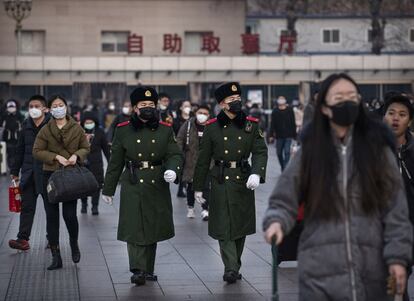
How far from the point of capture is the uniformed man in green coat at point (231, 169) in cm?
1025

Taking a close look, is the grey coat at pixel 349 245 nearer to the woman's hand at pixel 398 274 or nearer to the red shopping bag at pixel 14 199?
the woman's hand at pixel 398 274

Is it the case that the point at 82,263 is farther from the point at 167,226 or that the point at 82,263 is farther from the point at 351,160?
the point at 351,160

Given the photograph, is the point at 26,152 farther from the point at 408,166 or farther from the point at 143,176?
the point at 408,166

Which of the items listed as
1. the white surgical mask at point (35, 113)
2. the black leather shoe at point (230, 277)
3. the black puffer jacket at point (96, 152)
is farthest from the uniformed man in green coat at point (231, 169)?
the black puffer jacket at point (96, 152)

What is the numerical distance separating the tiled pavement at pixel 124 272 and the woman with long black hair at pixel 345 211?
12.1ft

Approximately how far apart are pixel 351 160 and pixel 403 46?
61.2 metres

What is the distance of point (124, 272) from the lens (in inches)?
420

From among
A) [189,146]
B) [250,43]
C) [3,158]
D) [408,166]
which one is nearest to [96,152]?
[189,146]

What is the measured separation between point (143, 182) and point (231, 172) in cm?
85

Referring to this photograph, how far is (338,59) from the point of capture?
52125 mm

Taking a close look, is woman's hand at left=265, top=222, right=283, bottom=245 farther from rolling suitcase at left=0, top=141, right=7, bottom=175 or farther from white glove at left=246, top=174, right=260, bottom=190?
rolling suitcase at left=0, top=141, right=7, bottom=175

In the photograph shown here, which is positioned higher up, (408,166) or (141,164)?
(408,166)

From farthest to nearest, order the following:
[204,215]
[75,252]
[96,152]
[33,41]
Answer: [33,41], [96,152], [204,215], [75,252]

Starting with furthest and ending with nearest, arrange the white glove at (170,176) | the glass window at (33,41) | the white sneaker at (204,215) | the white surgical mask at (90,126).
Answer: the glass window at (33,41) < the white surgical mask at (90,126) < the white sneaker at (204,215) < the white glove at (170,176)
